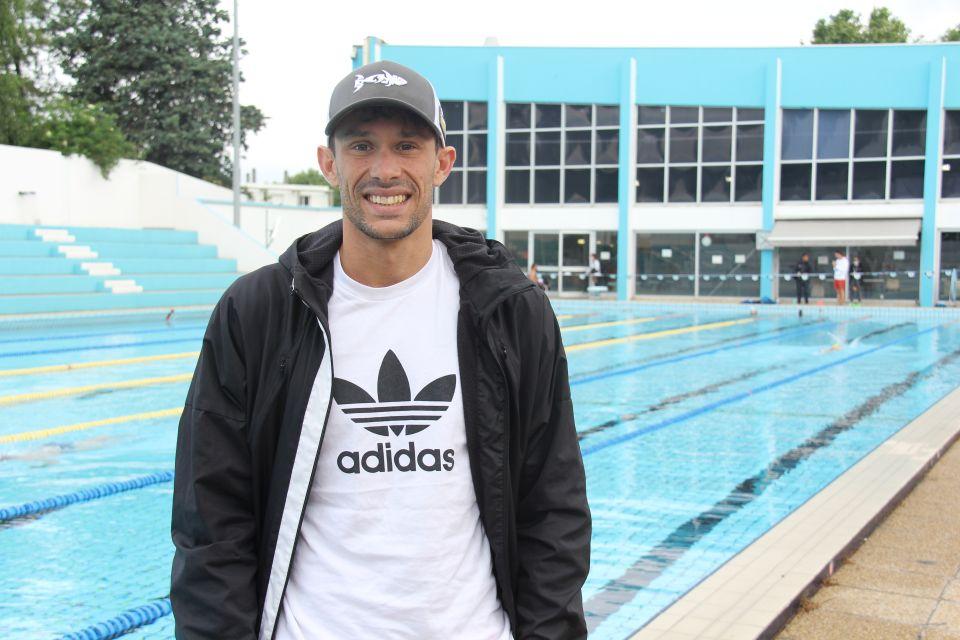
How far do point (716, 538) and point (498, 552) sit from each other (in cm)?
390

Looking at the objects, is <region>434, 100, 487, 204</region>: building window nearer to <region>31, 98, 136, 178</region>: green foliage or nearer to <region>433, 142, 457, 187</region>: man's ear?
<region>31, 98, 136, 178</region>: green foliage

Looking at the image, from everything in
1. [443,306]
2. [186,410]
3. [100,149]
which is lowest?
[186,410]

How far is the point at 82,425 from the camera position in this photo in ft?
27.8

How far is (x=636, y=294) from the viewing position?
27531 mm

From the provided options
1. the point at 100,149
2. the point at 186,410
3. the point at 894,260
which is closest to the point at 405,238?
the point at 186,410

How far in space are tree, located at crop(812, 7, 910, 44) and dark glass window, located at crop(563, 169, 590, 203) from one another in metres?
22.9

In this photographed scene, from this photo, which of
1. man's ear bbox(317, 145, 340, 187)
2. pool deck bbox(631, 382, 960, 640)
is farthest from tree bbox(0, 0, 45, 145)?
man's ear bbox(317, 145, 340, 187)

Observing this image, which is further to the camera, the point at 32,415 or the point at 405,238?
the point at 32,415

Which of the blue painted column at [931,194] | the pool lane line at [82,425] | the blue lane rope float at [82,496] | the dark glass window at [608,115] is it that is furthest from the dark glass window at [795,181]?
the blue lane rope float at [82,496]

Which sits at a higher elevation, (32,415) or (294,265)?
(294,265)

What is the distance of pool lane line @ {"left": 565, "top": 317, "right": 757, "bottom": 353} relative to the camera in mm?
15289

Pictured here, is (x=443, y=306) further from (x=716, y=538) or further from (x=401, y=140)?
(x=716, y=538)

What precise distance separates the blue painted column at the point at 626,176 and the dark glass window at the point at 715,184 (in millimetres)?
1881

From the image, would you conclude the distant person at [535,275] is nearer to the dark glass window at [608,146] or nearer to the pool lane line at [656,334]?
the dark glass window at [608,146]
